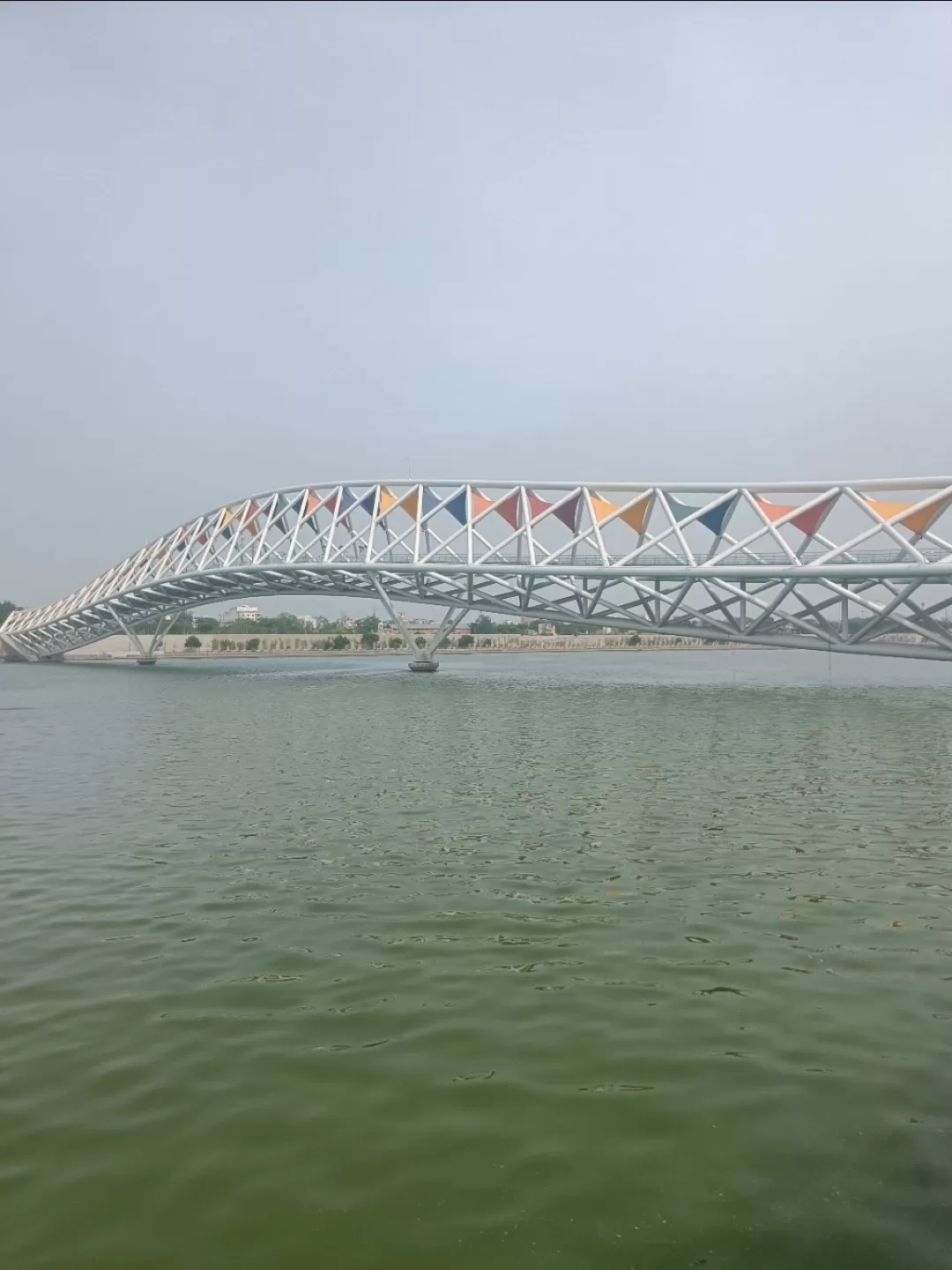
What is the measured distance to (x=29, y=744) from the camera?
22.2 metres

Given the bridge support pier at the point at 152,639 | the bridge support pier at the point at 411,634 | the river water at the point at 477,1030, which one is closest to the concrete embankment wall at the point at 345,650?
the bridge support pier at the point at 152,639

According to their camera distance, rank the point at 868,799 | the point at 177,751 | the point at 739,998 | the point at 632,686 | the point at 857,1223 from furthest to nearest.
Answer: the point at 632,686 < the point at 177,751 < the point at 868,799 < the point at 739,998 < the point at 857,1223

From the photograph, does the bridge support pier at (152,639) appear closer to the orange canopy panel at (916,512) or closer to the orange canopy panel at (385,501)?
the orange canopy panel at (385,501)

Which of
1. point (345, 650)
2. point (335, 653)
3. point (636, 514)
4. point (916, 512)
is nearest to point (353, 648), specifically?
point (345, 650)

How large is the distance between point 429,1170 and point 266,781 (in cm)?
1192

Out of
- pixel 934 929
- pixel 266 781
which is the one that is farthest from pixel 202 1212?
pixel 266 781

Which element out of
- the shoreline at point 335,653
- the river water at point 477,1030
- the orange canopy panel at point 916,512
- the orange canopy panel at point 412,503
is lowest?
the river water at point 477,1030

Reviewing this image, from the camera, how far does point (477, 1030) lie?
586 cm

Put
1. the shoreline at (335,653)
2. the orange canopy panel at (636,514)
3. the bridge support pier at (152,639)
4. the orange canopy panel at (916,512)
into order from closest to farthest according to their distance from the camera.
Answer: the orange canopy panel at (916,512), the orange canopy panel at (636,514), the bridge support pier at (152,639), the shoreline at (335,653)

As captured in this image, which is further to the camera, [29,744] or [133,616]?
[133,616]

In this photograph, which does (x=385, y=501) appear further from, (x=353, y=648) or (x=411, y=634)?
(x=353, y=648)

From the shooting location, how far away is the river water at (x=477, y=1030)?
3984 mm

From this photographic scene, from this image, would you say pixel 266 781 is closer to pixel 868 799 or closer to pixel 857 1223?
pixel 868 799

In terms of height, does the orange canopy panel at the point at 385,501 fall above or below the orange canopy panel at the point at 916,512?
above
